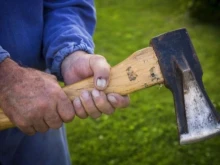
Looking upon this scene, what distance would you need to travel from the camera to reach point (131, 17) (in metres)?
5.51

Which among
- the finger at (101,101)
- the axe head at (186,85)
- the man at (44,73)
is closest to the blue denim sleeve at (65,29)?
the man at (44,73)

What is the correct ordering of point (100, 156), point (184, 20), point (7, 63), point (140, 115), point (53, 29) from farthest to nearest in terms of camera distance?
1. point (184, 20)
2. point (140, 115)
3. point (100, 156)
4. point (53, 29)
5. point (7, 63)

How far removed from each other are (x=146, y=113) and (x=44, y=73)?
229 cm

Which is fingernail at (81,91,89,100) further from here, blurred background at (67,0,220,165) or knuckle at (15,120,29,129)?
blurred background at (67,0,220,165)

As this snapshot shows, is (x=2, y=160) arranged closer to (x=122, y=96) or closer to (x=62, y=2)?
(x=122, y=96)

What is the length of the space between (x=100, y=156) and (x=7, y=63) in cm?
191

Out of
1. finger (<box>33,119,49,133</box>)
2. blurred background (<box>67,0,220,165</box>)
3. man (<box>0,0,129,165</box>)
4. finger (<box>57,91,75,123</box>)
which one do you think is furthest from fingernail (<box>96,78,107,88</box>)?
blurred background (<box>67,0,220,165</box>)

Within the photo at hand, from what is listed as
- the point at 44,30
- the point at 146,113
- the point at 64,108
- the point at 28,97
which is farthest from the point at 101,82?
the point at 146,113

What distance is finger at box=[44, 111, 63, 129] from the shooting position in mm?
1489

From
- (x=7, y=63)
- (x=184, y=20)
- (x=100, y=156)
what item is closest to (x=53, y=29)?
(x=7, y=63)

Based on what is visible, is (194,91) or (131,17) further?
(131,17)

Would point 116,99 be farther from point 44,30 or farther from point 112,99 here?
point 44,30

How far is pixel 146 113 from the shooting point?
3.72m

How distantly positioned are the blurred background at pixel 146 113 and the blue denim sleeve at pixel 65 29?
1611 millimetres
